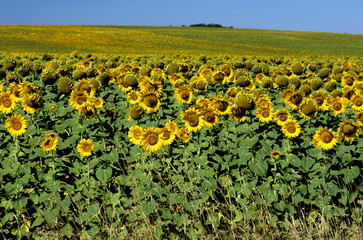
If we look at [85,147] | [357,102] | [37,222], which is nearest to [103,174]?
[85,147]

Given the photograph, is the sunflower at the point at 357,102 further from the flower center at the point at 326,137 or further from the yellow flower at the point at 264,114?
the yellow flower at the point at 264,114

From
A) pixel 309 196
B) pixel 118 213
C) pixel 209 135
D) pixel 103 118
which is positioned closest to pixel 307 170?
pixel 309 196

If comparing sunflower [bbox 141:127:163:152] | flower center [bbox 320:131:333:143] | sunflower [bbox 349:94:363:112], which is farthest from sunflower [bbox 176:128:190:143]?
sunflower [bbox 349:94:363:112]

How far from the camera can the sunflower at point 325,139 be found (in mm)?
4025

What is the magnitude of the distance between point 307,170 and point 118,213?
104 inches

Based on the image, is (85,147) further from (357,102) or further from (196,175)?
(357,102)

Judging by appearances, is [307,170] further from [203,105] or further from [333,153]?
[203,105]

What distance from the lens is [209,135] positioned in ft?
15.9

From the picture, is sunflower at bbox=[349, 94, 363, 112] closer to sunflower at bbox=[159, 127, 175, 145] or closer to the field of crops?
the field of crops

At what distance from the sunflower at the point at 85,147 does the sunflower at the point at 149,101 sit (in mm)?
940

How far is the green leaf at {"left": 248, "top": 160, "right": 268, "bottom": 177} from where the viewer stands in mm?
4008

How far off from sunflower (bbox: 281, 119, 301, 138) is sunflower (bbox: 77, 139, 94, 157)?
2636 mm

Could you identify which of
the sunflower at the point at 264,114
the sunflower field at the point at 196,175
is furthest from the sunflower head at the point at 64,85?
the sunflower at the point at 264,114

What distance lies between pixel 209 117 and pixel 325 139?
1.54m
